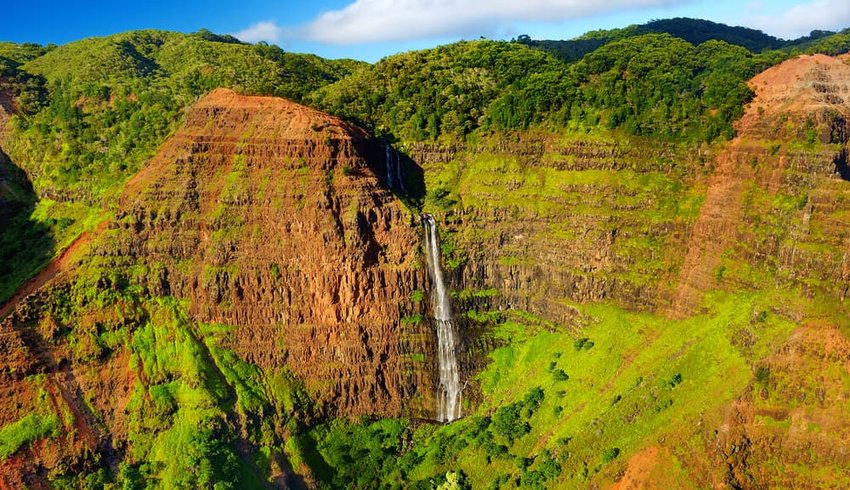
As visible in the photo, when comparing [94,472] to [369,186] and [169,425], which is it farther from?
[369,186]

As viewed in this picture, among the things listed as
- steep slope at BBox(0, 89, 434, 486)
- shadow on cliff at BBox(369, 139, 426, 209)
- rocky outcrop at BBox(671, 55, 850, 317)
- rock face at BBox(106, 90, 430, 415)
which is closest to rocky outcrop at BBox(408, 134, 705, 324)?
shadow on cliff at BBox(369, 139, 426, 209)

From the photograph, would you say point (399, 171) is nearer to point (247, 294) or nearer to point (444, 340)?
point (444, 340)

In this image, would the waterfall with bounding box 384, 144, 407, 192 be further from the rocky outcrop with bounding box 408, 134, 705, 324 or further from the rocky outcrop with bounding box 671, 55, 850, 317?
the rocky outcrop with bounding box 671, 55, 850, 317

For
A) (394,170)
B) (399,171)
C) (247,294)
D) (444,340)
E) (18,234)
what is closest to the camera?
(247,294)

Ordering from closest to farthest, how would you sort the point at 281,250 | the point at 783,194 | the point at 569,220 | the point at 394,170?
1. the point at 783,194
2. the point at 281,250
3. the point at 569,220
4. the point at 394,170

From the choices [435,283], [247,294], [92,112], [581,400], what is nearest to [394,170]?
[435,283]

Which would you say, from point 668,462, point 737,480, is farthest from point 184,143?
point 737,480
